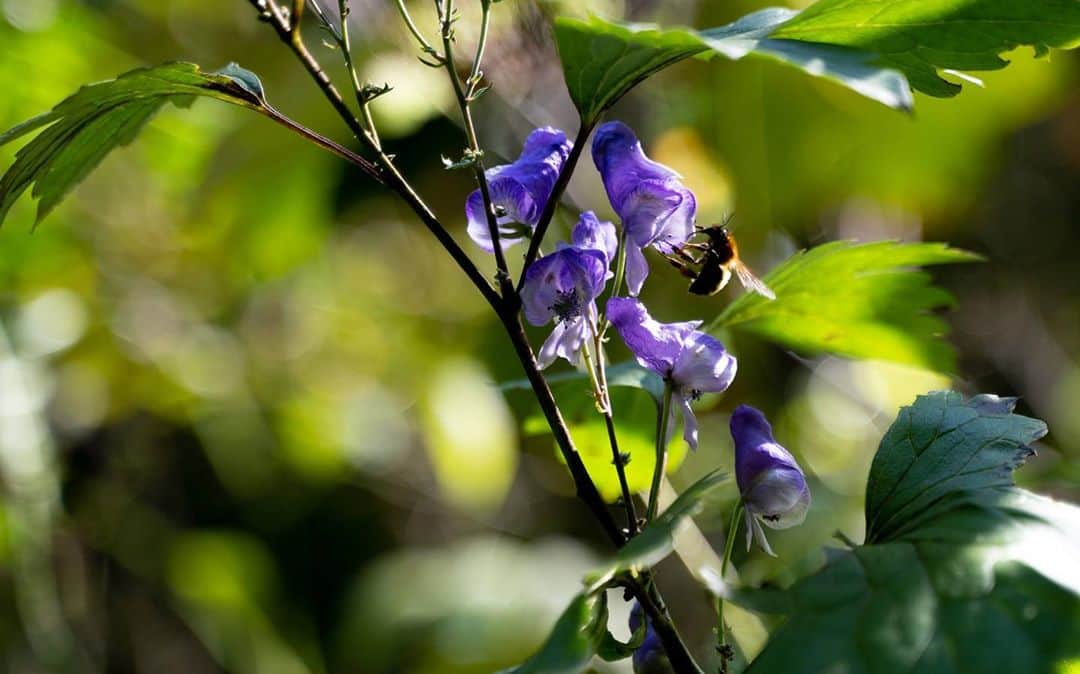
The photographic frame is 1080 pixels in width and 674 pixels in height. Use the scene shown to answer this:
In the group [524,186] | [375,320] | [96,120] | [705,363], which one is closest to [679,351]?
[705,363]

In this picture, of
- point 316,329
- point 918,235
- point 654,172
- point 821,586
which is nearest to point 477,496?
point 316,329

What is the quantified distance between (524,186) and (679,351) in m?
0.13

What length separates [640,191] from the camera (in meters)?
0.64

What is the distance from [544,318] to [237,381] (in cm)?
153

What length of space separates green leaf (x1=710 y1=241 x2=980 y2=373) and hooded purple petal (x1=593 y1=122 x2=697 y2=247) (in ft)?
0.33

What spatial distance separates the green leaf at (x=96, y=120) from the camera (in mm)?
579

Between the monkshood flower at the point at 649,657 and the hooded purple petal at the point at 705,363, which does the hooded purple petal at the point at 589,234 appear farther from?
the monkshood flower at the point at 649,657

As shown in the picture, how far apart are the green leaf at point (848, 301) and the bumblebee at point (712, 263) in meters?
0.03

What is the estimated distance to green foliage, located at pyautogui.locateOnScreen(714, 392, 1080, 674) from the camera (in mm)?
439

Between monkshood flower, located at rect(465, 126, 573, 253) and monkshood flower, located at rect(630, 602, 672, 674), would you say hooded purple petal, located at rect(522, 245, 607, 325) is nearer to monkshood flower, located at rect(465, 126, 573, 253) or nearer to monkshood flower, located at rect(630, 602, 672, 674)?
monkshood flower, located at rect(465, 126, 573, 253)

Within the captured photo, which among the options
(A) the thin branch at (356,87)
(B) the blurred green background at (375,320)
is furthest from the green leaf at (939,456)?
(B) the blurred green background at (375,320)

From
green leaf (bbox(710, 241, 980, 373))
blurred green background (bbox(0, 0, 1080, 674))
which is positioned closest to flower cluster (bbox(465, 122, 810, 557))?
green leaf (bbox(710, 241, 980, 373))

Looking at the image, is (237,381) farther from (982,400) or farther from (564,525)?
(982,400)

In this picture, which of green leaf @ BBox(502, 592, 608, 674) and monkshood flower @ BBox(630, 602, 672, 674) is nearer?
green leaf @ BBox(502, 592, 608, 674)
